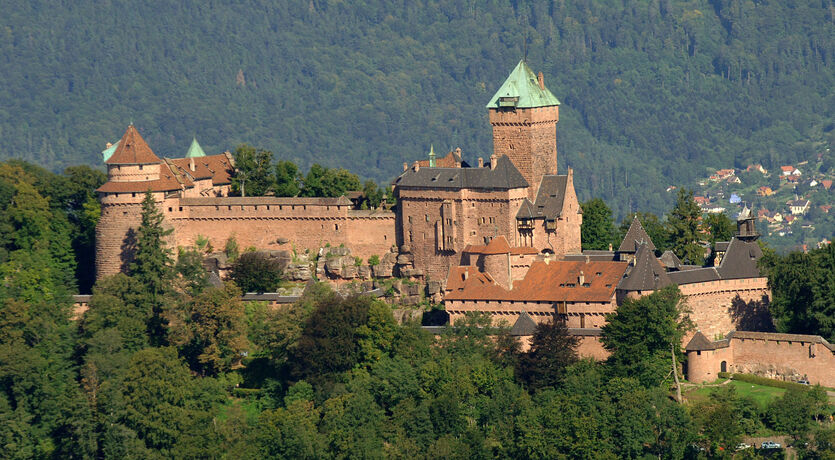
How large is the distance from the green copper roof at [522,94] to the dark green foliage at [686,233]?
977 cm

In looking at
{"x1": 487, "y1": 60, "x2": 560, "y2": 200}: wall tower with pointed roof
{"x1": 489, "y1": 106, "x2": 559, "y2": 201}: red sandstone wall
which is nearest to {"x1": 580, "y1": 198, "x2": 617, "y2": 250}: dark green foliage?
{"x1": 487, "y1": 60, "x2": 560, "y2": 200}: wall tower with pointed roof

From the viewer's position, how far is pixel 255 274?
9638 cm

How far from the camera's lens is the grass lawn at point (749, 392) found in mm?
82000

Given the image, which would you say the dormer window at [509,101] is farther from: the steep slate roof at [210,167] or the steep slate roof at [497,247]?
the steep slate roof at [210,167]

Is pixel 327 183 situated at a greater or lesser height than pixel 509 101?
lesser

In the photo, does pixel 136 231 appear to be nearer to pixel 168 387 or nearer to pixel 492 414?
pixel 168 387

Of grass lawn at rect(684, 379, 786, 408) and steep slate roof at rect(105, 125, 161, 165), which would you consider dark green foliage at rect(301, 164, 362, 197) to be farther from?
grass lawn at rect(684, 379, 786, 408)

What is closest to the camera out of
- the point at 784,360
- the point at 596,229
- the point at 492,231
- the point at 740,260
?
the point at 784,360

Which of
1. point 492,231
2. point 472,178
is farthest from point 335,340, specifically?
point 472,178

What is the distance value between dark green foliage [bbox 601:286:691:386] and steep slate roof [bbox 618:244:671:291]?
1063 millimetres

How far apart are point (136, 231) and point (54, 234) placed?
7.62 m

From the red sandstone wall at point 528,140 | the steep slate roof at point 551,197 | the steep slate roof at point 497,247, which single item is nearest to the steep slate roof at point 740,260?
the steep slate roof at point 551,197

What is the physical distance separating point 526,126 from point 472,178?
4474 millimetres

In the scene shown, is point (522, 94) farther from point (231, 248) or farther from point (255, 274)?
point (231, 248)
